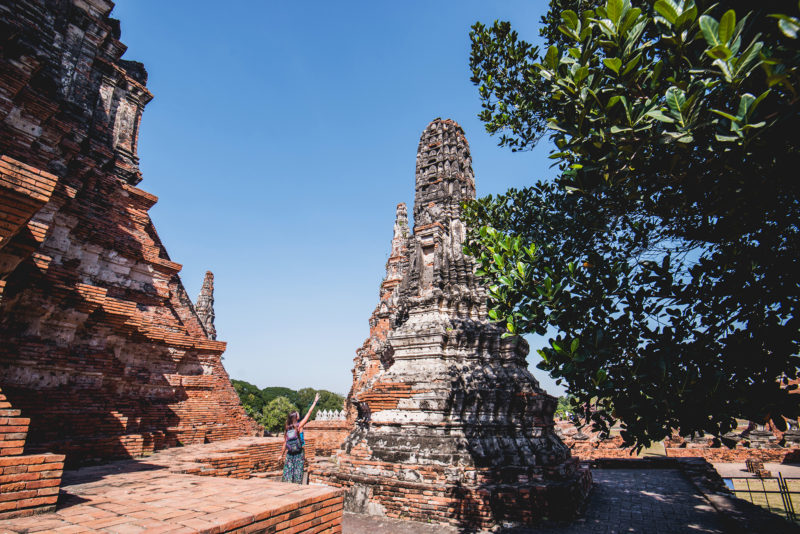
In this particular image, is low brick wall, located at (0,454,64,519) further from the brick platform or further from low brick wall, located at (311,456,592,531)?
low brick wall, located at (311,456,592,531)

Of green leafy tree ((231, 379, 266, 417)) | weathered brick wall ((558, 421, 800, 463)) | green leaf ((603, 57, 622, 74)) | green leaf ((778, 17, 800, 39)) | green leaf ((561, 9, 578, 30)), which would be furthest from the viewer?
green leafy tree ((231, 379, 266, 417))

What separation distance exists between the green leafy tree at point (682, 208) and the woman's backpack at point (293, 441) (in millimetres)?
4348

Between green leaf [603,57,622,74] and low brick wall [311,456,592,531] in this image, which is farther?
low brick wall [311,456,592,531]

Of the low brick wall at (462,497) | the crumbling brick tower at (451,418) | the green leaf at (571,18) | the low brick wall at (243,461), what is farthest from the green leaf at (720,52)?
the low brick wall at (243,461)

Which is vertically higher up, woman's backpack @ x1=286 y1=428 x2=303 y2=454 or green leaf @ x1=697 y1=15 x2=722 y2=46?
green leaf @ x1=697 y1=15 x2=722 y2=46

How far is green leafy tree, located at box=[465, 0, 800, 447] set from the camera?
2285mm

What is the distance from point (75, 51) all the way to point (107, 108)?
255 cm

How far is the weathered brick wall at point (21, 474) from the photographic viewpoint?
2.93 meters

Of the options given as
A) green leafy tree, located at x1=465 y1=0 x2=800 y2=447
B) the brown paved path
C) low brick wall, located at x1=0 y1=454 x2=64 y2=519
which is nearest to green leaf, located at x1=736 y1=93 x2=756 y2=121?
green leafy tree, located at x1=465 y1=0 x2=800 y2=447

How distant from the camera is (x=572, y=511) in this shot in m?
5.93

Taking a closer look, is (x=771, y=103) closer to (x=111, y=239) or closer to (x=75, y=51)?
(x=111, y=239)

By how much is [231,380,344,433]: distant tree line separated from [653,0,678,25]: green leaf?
41.4 meters

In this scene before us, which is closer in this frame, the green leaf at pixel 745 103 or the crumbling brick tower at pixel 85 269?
the green leaf at pixel 745 103

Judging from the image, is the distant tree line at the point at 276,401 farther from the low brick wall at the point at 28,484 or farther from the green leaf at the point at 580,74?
the green leaf at the point at 580,74
